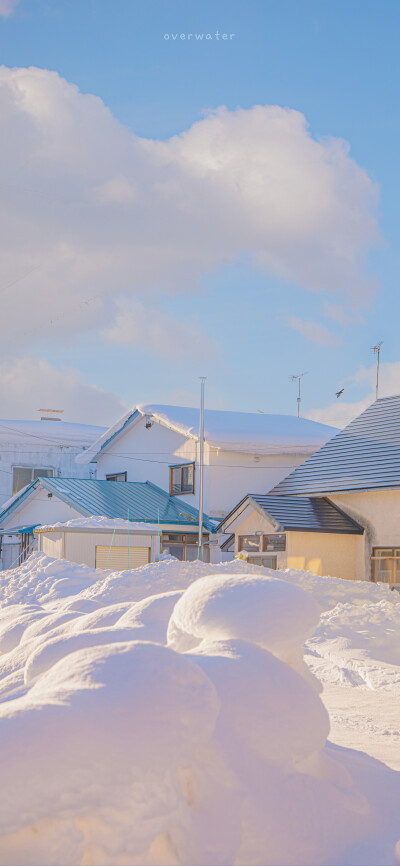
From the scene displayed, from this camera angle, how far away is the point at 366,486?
18328mm

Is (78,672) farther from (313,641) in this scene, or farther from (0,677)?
(313,641)

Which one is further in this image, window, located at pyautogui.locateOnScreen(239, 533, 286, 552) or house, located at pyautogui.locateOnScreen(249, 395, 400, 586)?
window, located at pyautogui.locateOnScreen(239, 533, 286, 552)

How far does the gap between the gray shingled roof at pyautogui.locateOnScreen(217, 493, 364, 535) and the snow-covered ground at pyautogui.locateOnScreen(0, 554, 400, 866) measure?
45.2 ft

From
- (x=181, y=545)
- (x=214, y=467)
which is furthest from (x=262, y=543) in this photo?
(x=214, y=467)

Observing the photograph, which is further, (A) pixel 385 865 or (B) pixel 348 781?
(B) pixel 348 781

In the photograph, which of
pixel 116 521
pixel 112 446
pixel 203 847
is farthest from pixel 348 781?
pixel 112 446

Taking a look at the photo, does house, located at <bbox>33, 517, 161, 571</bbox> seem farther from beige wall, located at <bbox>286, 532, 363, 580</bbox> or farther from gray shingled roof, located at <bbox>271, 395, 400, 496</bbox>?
beige wall, located at <bbox>286, 532, 363, 580</bbox>

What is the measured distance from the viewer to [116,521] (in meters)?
20.9

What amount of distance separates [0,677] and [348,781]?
2071 millimetres

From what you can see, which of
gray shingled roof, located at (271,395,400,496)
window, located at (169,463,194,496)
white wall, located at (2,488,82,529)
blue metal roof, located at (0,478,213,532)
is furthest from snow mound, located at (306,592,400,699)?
window, located at (169,463,194,496)

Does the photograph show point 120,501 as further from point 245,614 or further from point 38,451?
point 245,614

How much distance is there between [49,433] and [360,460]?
16.7 m

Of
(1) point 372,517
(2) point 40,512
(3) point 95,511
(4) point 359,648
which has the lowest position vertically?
(4) point 359,648

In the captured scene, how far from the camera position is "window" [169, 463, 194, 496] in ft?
86.9
